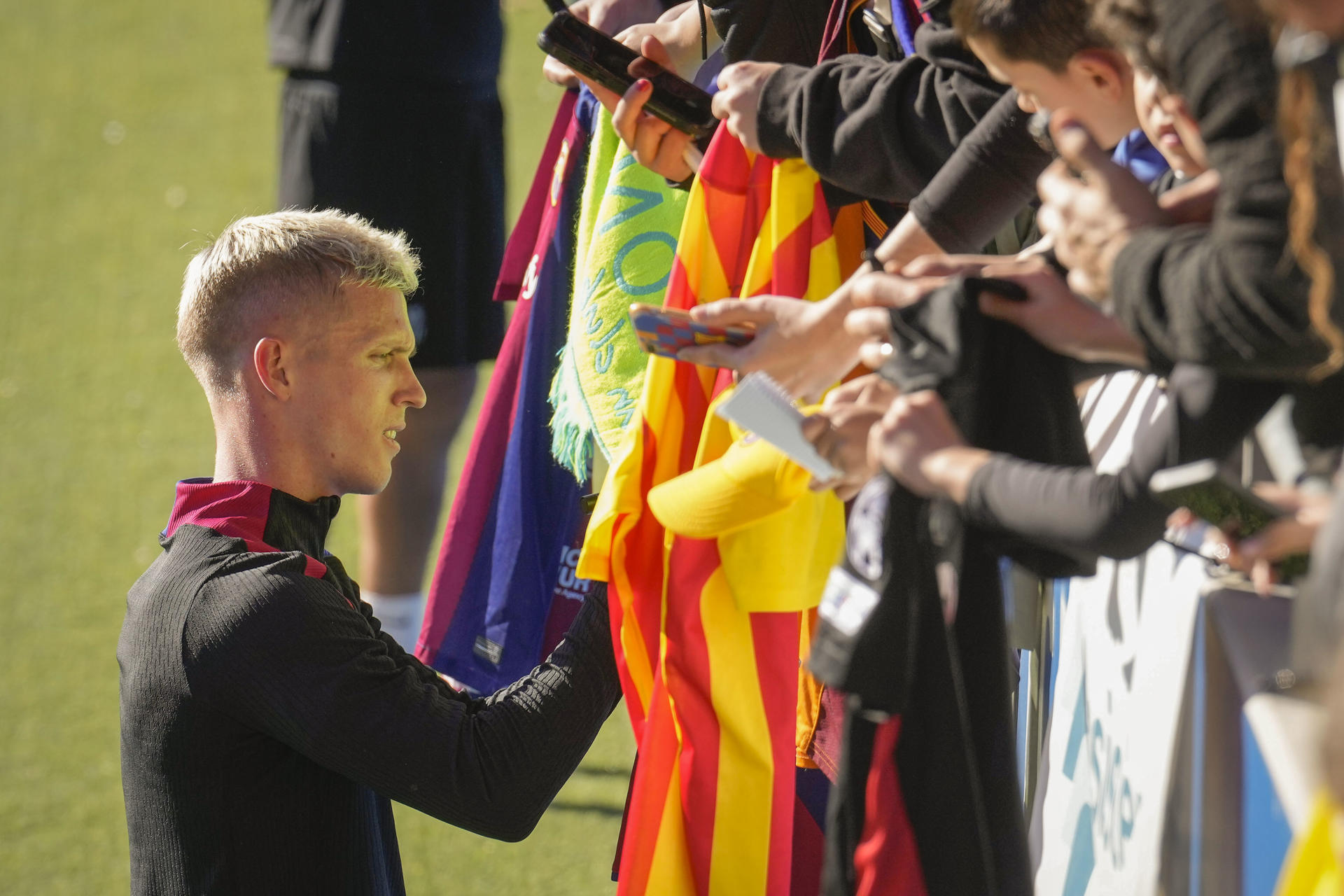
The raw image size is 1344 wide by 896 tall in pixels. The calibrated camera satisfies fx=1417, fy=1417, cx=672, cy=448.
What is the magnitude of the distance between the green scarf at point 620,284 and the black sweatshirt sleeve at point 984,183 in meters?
0.61

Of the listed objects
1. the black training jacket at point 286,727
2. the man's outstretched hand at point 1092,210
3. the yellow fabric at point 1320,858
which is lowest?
the black training jacket at point 286,727

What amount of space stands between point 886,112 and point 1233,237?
0.53 m

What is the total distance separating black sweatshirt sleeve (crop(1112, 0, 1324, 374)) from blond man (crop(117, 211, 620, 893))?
2.78 feet

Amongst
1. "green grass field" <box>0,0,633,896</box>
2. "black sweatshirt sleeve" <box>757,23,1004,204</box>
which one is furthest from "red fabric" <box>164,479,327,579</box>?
"black sweatshirt sleeve" <box>757,23,1004,204</box>

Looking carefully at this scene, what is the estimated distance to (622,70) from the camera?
1662 mm

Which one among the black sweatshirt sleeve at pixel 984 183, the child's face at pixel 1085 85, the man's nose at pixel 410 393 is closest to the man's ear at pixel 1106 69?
the child's face at pixel 1085 85

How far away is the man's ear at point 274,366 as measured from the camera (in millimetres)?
1544

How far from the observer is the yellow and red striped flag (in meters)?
1.42

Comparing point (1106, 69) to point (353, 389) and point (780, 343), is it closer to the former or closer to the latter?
point (780, 343)

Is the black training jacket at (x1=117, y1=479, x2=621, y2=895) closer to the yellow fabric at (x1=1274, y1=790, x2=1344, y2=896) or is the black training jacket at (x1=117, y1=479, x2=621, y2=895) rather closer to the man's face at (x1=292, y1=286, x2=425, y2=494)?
the man's face at (x1=292, y1=286, x2=425, y2=494)

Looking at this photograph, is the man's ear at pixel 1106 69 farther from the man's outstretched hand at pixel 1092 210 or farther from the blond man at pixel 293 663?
the blond man at pixel 293 663

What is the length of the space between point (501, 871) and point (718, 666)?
137 centimetres

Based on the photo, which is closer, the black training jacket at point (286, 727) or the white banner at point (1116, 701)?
the white banner at point (1116, 701)

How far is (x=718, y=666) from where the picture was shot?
4.68ft
